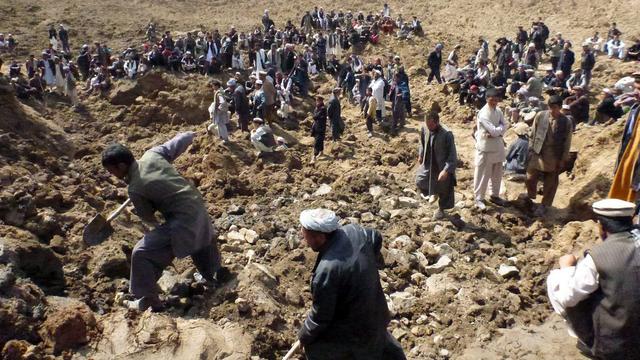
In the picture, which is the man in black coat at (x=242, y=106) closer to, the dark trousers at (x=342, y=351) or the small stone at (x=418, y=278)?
the small stone at (x=418, y=278)

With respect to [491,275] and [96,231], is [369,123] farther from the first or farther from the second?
[96,231]

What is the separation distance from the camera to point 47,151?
352 inches

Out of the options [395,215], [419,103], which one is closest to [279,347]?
[395,215]

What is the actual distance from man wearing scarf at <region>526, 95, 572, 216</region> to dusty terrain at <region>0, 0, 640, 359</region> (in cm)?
58

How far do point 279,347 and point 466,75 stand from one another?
11.8 metres

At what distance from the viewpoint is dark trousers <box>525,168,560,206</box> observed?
7031 mm

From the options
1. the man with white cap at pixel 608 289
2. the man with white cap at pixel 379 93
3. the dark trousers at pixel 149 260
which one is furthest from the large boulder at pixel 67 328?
the man with white cap at pixel 379 93

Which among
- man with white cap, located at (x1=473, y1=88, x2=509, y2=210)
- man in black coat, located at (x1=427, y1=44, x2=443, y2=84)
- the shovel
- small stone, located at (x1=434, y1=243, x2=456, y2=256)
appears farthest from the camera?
man in black coat, located at (x1=427, y1=44, x2=443, y2=84)

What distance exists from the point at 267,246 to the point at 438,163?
7.63 ft

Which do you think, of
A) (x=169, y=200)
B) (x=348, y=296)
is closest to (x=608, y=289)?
(x=348, y=296)

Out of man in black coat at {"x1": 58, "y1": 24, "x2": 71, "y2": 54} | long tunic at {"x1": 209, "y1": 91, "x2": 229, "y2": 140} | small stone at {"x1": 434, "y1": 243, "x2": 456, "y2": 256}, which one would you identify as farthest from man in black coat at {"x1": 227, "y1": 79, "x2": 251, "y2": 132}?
man in black coat at {"x1": 58, "y1": 24, "x2": 71, "y2": 54}

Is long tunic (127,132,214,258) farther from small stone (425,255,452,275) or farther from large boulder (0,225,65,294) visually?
small stone (425,255,452,275)

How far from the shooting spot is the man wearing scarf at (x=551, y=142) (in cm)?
668

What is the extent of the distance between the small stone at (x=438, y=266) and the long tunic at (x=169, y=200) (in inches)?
101
